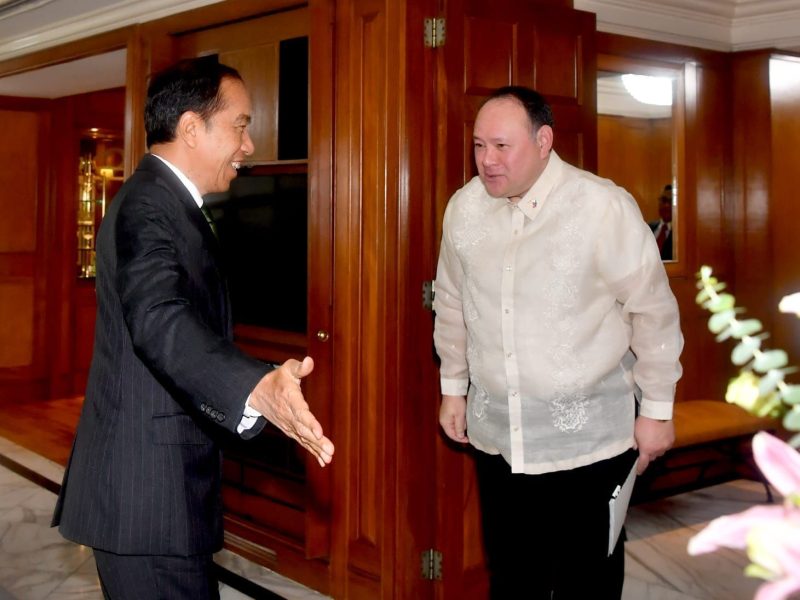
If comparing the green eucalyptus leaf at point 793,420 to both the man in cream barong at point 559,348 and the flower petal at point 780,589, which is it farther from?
the man in cream barong at point 559,348

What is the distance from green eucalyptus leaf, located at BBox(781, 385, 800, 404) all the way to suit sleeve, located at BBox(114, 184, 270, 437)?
0.84 meters

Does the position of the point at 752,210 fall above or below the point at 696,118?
below

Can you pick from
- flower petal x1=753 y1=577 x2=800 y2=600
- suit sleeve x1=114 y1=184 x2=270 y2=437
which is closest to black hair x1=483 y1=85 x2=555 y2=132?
suit sleeve x1=114 y1=184 x2=270 y2=437

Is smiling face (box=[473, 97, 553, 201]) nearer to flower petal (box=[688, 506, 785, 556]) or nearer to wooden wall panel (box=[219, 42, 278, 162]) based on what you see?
wooden wall panel (box=[219, 42, 278, 162])

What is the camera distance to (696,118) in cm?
480

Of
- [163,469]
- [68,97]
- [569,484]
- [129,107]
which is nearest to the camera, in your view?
[163,469]

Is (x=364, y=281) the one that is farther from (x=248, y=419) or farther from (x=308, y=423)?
(x=308, y=423)

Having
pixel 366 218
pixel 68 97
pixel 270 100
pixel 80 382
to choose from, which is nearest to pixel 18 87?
pixel 68 97

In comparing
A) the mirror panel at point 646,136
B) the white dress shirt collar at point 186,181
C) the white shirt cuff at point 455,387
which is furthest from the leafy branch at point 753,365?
the mirror panel at point 646,136

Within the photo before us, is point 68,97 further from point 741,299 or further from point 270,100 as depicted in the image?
point 741,299

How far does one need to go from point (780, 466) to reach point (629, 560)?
3362 mm

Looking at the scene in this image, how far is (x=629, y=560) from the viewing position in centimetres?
368

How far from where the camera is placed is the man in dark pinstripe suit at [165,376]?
51.9 inches

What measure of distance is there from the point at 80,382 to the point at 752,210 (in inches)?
201
